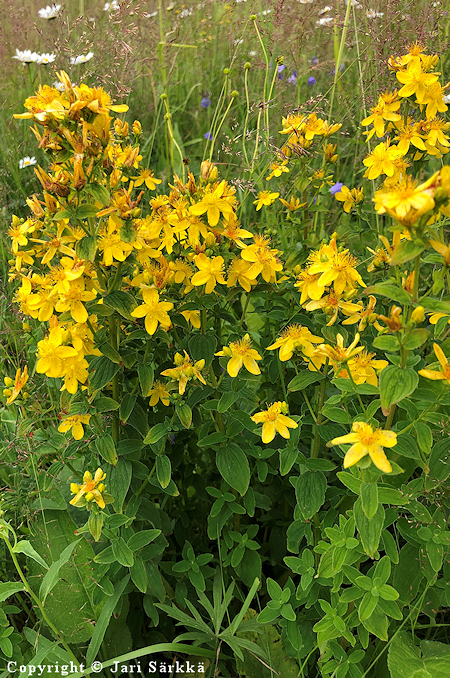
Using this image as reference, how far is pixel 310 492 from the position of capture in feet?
4.35

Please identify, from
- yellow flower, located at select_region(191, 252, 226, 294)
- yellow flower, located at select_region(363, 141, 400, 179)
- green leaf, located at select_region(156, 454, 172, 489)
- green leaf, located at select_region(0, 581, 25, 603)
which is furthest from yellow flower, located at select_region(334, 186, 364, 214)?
green leaf, located at select_region(0, 581, 25, 603)

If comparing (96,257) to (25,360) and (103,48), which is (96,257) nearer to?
(25,360)

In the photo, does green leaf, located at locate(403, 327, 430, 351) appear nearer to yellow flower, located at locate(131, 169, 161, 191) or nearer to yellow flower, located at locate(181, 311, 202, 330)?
yellow flower, located at locate(181, 311, 202, 330)

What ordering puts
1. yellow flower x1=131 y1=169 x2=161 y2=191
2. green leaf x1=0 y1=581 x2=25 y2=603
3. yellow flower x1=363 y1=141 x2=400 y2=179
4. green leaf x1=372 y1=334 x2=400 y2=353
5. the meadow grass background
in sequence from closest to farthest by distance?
green leaf x1=372 y1=334 x2=400 y2=353, green leaf x1=0 y1=581 x2=25 y2=603, yellow flower x1=363 y1=141 x2=400 y2=179, yellow flower x1=131 y1=169 x2=161 y2=191, the meadow grass background

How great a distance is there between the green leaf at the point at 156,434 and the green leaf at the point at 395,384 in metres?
0.55

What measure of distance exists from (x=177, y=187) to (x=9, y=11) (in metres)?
2.26

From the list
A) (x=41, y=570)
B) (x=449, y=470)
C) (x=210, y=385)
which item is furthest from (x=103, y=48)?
(x=449, y=470)

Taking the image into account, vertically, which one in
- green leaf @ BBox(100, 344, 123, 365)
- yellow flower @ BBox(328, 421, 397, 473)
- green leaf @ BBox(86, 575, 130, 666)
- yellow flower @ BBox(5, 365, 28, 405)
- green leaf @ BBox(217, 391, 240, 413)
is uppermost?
green leaf @ BBox(100, 344, 123, 365)

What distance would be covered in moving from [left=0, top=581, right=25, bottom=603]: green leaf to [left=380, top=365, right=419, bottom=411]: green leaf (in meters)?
0.87

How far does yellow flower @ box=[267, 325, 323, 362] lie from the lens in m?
1.30

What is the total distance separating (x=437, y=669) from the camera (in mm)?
1224

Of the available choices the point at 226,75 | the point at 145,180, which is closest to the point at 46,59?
the point at 226,75

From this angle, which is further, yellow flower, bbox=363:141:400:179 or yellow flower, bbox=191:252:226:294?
yellow flower, bbox=363:141:400:179

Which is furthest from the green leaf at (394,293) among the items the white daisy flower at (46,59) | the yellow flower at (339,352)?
the white daisy flower at (46,59)
